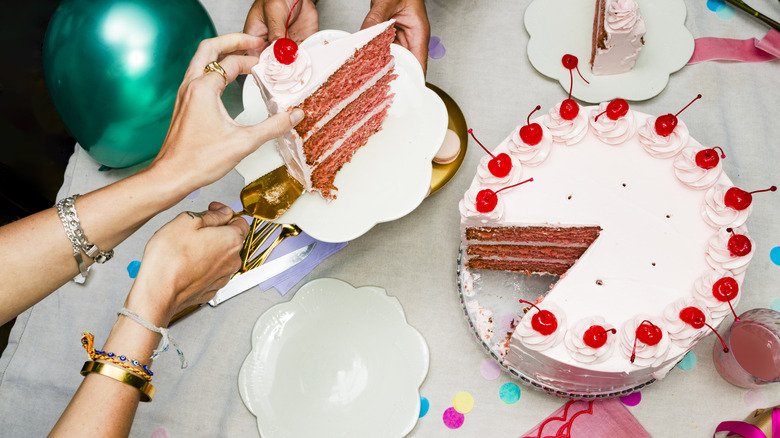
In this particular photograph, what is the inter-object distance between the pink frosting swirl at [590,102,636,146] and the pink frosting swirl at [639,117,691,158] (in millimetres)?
63

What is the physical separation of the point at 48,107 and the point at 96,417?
176 cm

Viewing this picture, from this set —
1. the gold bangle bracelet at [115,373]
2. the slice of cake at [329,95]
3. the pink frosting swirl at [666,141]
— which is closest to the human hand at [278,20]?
the slice of cake at [329,95]

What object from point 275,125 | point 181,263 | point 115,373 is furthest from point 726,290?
point 115,373

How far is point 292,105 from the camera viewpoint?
172 centimetres

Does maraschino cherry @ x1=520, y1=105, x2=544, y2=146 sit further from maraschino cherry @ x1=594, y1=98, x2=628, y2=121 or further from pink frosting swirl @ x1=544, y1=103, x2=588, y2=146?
maraschino cherry @ x1=594, y1=98, x2=628, y2=121

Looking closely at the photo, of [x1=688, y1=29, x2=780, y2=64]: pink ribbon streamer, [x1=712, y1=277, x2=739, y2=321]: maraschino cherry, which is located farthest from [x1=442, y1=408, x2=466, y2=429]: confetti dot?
[x1=688, y1=29, x2=780, y2=64]: pink ribbon streamer

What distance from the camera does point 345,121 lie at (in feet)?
6.64

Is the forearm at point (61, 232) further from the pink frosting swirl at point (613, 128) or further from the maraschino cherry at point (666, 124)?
the maraschino cherry at point (666, 124)

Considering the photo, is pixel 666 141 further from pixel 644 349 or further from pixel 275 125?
pixel 275 125

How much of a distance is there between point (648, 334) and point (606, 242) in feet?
1.22

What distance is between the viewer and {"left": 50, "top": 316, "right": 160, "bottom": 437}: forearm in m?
1.27

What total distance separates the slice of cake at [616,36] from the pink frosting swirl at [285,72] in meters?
1.24

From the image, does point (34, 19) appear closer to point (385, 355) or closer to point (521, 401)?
point (385, 355)

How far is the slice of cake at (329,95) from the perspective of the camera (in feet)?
5.64
